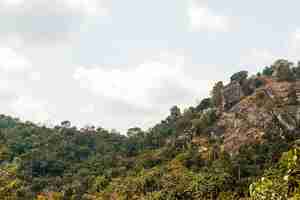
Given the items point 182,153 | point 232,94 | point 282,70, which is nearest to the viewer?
point 182,153

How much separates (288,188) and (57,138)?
318 feet

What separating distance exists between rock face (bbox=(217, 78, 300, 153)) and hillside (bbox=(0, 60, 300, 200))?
18 cm

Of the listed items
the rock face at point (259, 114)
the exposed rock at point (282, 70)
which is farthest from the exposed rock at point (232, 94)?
the exposed rock at point (282, 70)

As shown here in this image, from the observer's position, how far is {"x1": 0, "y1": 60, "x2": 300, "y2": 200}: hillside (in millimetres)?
72125

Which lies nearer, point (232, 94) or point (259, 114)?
point (259, 114)

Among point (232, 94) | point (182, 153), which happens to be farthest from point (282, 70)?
point (182, 153)

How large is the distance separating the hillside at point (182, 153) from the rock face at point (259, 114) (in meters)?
0.18

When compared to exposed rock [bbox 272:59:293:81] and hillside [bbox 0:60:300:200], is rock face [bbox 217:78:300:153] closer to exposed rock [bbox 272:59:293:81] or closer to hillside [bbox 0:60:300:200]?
hillside [bbox 0:60:300:200]

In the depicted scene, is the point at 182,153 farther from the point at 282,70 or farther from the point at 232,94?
the point at 282,70

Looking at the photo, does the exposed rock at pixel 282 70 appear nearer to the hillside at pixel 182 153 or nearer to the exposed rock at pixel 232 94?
the hillside at pixel 182 153

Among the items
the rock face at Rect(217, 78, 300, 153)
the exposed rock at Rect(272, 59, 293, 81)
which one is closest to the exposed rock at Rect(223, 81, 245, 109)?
the rock face at Rect(217, 78, 300, 153)

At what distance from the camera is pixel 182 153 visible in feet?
285

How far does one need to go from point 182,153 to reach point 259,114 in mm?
15116

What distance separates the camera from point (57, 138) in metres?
112
